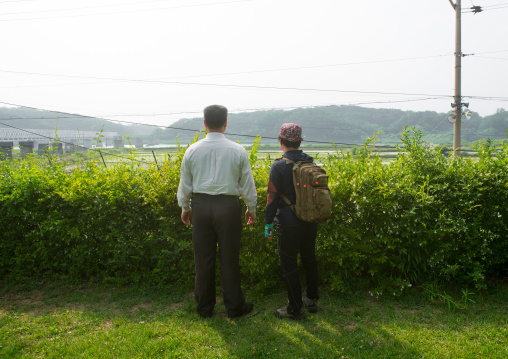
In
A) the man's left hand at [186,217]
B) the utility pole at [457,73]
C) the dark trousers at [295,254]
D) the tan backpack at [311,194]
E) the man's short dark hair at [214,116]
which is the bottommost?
the dark trousers at [295,254]

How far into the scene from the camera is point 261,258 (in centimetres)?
404

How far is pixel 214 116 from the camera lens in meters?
3.53

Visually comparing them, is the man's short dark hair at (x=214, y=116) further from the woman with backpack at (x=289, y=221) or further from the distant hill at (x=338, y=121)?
the distant hill at (x=338, y=121)

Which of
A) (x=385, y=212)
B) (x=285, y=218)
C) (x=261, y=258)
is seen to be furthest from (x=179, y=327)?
(x=385, y=212)

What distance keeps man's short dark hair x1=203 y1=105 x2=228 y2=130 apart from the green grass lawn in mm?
1903

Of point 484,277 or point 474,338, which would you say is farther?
point 484,277

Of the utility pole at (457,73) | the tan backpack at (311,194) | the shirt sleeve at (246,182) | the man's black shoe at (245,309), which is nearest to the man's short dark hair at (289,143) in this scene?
the tan backpack at (311,194)

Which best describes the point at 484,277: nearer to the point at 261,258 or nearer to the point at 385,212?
the point at 385,212

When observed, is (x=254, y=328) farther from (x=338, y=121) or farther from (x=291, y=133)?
(x=338, y=121)

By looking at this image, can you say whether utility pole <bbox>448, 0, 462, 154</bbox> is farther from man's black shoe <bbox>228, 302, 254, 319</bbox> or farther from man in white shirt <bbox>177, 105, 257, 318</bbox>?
man in white shirt <bbox>177, 105, 257, 318</bbox>

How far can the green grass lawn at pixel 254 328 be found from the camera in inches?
119

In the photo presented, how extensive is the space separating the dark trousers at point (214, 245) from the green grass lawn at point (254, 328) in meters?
0.19

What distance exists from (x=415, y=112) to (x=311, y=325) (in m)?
53.3

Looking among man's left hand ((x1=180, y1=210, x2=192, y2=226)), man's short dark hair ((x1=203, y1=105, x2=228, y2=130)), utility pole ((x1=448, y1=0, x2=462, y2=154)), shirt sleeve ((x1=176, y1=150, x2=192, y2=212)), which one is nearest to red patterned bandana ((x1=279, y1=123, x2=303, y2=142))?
man's short dark hair ((x1=203, y1=105, x2=228, y2=130))
